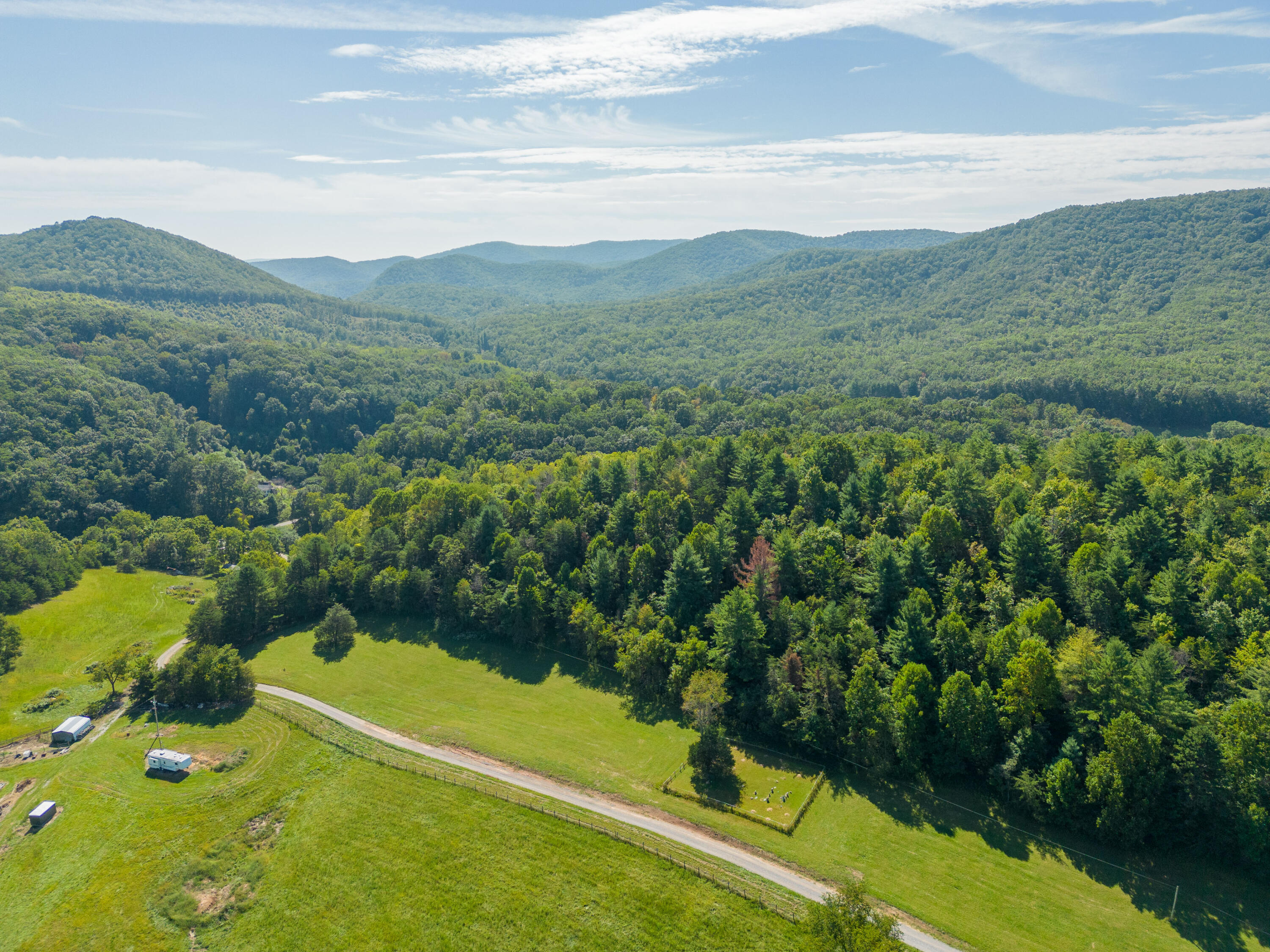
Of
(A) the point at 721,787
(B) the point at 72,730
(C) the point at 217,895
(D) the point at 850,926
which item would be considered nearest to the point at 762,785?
(A) the point at 721,787

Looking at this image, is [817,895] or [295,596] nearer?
[817,895]

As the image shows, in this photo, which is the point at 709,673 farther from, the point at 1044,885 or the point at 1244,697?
the point at 1244,697

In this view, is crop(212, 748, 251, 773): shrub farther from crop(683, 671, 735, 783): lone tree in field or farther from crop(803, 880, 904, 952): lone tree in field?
crop(803, 880, 904, 952): lone tree in field

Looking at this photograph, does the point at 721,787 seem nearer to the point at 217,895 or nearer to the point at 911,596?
the point at 911,596

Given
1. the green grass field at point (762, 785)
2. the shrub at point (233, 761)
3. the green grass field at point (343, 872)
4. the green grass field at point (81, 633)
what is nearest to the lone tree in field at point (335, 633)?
the shrub at point (233, 761)

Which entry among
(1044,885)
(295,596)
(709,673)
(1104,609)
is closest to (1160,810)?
(1044,885)
